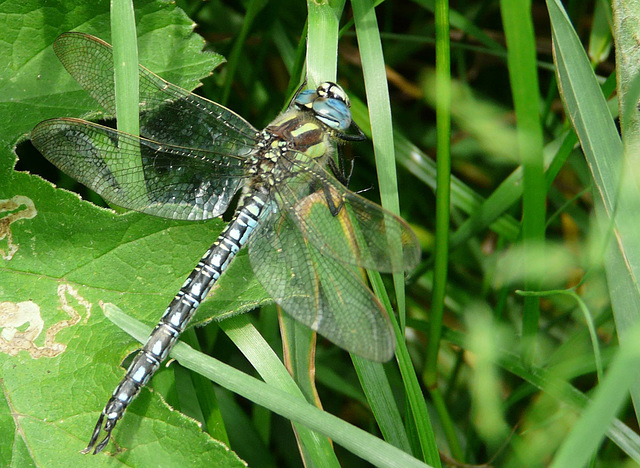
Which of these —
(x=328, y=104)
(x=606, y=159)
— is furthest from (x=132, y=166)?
(x=606, y=159)

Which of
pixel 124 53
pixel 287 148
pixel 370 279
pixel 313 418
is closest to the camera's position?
pixel 313 418

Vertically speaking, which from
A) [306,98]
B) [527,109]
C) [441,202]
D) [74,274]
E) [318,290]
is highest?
[527,109]

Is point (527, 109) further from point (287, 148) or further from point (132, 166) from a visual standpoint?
point (132, 166)

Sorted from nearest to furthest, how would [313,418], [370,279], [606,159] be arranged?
[313,418], [606,159], [370,279]

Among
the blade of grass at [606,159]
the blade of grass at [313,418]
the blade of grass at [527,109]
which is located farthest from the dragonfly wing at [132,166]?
the blade of grass at [606,159]

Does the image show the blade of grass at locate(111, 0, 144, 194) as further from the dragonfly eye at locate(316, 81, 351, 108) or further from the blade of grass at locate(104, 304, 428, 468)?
the blade of grass at locate(104, 304, 428, 468)

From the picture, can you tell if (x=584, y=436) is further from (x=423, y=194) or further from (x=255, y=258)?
(x=423, y=194)

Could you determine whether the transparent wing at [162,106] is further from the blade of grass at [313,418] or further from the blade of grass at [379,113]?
the blade of grass at [313,418]

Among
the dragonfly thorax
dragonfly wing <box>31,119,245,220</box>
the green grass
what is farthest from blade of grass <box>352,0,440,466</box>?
dragonfly wing <box>31,119,245,220</box>
